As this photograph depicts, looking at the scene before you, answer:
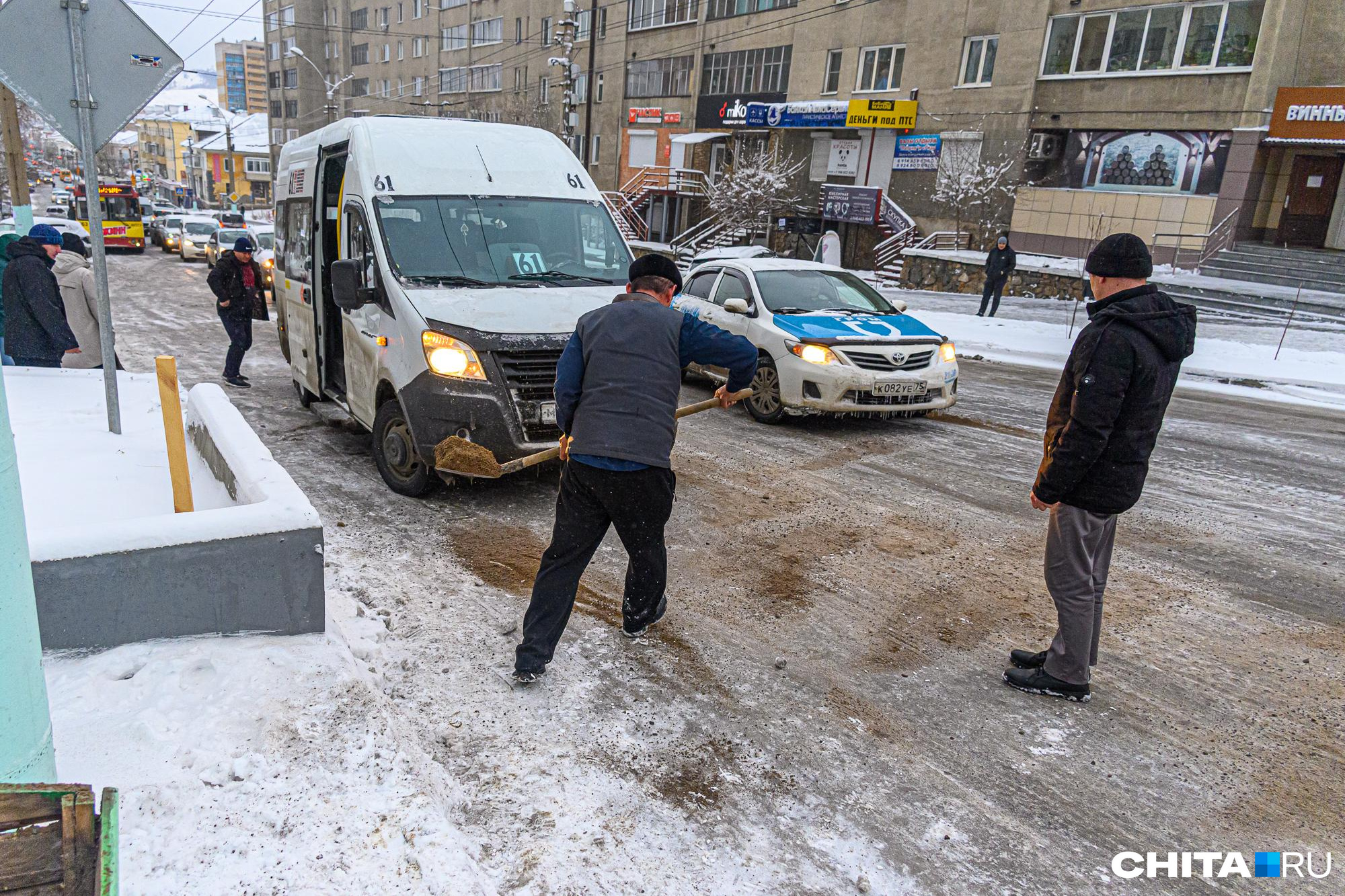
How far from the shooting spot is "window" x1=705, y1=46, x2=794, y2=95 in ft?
118

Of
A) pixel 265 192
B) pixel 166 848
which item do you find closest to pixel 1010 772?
pixel 166 848

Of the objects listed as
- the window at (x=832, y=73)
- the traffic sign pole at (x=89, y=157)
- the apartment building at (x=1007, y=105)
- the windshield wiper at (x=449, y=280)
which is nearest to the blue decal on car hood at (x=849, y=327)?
the windshield wiper at (x=449, y=280)

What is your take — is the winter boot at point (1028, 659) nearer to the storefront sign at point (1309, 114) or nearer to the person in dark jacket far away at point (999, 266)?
the person in dark jacket far away at point (999, 266)

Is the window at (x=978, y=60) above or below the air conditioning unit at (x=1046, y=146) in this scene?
above

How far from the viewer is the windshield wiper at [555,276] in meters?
6.52

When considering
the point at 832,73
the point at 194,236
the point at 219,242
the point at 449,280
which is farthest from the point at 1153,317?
the point at 194,236

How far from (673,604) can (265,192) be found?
111540 mm

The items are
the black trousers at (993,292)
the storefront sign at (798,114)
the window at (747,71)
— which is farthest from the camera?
the window at (747,71)

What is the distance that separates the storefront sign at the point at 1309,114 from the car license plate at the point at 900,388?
1969 cm

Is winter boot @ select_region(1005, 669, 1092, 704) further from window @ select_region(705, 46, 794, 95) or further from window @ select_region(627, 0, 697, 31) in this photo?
window @ select_region(627, 0, 697, 31)

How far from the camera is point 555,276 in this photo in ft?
21.7

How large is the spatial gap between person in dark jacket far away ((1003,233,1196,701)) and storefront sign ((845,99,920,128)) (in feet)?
95.7

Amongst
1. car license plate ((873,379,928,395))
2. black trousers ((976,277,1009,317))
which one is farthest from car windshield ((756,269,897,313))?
black trousers ((976,277,1009,317))

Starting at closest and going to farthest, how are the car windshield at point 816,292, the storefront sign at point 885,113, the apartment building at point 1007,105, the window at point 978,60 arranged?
the car windshield at point 816,292, the apartment building at point 1007,105, the window at point 978,60, the storefront sign at point 885,113
